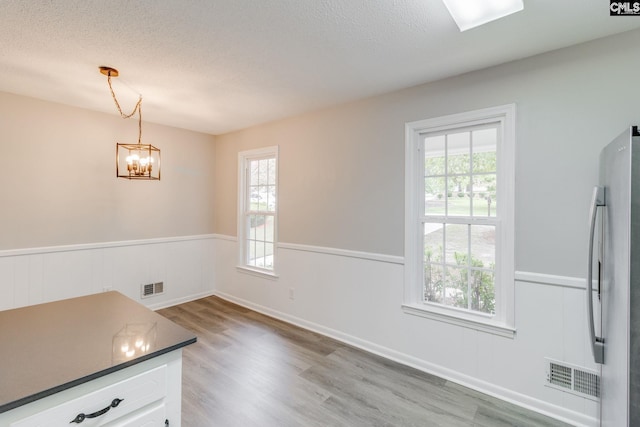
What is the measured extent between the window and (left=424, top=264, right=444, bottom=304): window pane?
2.01 metres

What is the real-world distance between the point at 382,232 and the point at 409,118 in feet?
3.63

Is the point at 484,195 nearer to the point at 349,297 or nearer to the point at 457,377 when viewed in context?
the point at 457,377

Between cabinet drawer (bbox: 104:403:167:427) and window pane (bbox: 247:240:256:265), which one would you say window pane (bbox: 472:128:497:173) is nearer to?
cabinet drawer (bbox: 104:403:167:427)

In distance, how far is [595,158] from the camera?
199cm

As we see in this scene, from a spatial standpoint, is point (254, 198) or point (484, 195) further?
point (254, 198)

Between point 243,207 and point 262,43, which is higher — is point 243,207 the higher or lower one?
the lower one

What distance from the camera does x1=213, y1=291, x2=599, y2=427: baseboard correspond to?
6.79 ft

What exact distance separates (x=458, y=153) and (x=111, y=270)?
13.8ft

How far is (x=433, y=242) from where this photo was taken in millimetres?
2760

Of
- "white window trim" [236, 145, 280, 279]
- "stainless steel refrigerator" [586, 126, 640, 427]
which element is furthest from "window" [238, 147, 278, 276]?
"stainless steel refrigerator" [586, 126, 640, 427]

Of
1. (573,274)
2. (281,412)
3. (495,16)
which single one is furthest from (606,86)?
(281,412)

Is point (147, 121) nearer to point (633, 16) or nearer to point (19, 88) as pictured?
point (19, 88)

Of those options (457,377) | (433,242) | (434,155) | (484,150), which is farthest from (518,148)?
(457,377)

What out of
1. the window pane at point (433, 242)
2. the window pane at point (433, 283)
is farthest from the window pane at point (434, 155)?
the window pane at point (433, 283)
